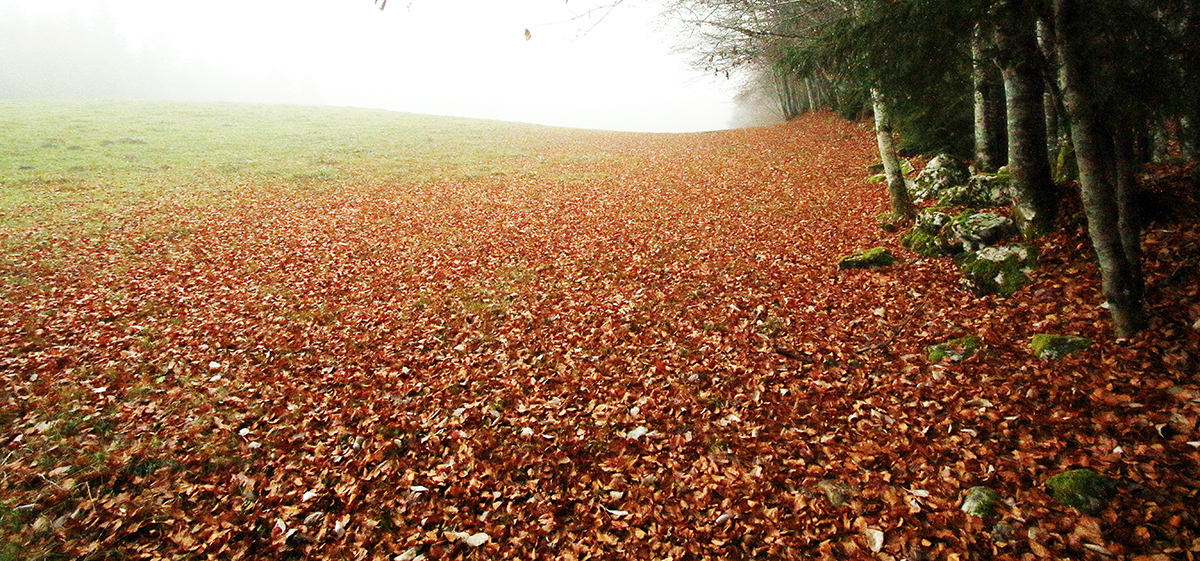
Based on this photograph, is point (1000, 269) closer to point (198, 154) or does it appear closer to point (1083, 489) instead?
point (1083, 489)

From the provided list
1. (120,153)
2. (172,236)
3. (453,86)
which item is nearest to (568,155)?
(172,236)

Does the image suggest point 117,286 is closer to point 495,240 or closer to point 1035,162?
point 495,240

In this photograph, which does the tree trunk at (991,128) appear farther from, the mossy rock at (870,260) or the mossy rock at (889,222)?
the mossy rock at (870,260)

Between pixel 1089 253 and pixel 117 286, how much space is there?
1416cm

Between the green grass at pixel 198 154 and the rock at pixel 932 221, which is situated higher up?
the green grass at pixel 198 154

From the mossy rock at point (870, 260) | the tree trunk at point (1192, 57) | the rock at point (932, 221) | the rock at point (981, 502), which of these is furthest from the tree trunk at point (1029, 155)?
the rock at point (981, 502)

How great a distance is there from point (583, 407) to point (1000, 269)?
18.4 feet

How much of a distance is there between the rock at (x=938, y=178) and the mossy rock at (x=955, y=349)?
18.3 ft

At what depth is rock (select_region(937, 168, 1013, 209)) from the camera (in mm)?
8406

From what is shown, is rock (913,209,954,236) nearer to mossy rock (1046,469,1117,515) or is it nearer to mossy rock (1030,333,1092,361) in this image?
mossy rock (1030,333,1092,361)

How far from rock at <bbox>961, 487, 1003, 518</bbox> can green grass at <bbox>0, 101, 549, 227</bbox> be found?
A: 1714cm

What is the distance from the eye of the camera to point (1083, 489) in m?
3.69

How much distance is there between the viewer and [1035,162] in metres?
6.99

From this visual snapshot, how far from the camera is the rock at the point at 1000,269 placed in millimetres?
6496
